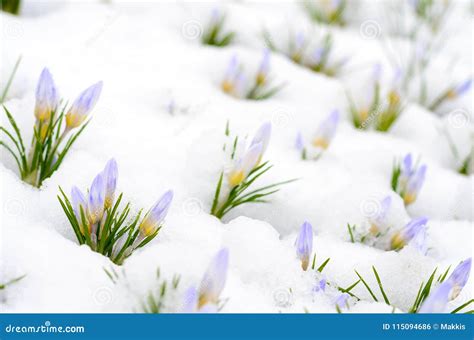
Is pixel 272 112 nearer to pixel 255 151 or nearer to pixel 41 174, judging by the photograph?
pixel 255 151

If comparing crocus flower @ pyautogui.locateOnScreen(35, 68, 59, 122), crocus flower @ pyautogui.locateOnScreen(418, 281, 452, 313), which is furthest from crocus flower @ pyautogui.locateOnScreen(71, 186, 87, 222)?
crocus flower @ pyautogui.locateOnScreen(418, 281, 452, 313)

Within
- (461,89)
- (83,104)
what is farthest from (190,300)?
(461,89)

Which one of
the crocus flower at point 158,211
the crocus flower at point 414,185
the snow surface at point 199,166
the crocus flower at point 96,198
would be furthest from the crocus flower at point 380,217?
the crocus flower at point 96,198

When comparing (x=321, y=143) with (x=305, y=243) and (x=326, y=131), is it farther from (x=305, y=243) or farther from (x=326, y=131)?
(x=305, y=243)

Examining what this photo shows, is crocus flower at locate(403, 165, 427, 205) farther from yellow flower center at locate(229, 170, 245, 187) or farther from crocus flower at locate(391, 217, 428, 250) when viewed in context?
yellow flower center at locate(229, 170, 245, 187)

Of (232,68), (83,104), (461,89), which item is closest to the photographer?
(83,104)

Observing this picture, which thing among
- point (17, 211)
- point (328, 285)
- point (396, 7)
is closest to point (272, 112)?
point (328, 285)

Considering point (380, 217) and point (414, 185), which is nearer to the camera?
point (380, 217)

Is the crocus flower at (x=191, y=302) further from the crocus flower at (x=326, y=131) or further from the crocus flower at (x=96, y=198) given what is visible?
the crocus flower at (x=326, y=131)
